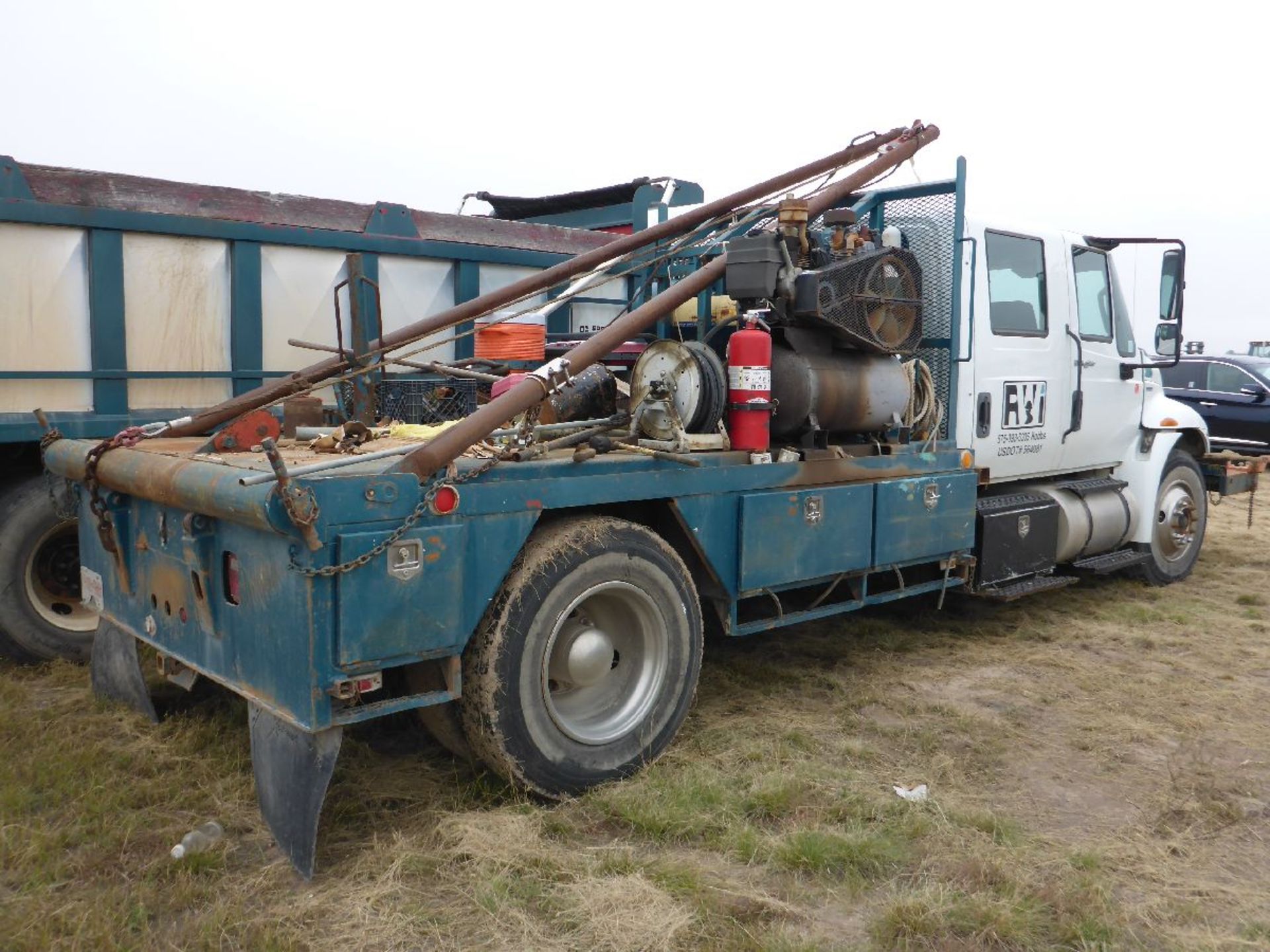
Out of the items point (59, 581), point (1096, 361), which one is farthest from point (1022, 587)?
point (59, 581)

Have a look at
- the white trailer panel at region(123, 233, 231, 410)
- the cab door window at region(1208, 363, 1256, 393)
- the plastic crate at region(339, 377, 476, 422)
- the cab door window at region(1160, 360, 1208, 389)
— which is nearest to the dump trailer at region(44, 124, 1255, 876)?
the plastic crate at region(339, 377, 476, 422)

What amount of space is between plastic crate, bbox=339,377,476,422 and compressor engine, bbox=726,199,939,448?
4.91ft

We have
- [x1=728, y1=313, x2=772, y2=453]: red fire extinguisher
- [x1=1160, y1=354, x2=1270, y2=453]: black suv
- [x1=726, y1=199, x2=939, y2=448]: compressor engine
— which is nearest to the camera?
[x1=728, y1=313, x2=772, y2=453]: red fire extinguisher

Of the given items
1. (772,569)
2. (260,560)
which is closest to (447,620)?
(260,560)

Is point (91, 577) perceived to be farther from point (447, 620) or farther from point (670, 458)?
point (670, 458)

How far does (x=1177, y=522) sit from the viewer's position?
7.93m

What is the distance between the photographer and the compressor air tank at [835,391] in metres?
4.92

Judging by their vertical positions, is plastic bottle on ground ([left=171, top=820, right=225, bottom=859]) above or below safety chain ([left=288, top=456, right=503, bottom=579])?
below

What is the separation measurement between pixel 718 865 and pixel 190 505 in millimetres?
2004

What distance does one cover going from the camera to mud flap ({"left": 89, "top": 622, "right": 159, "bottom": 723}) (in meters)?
4.44

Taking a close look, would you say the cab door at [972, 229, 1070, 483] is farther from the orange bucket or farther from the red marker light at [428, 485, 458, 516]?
the red marker light at [428, 485, 458, 516]

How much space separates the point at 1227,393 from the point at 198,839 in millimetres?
13195

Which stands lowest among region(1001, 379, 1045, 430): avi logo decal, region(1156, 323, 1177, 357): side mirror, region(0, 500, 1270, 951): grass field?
region(0, 500, 1270, 951): grass field

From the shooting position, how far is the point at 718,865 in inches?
131
